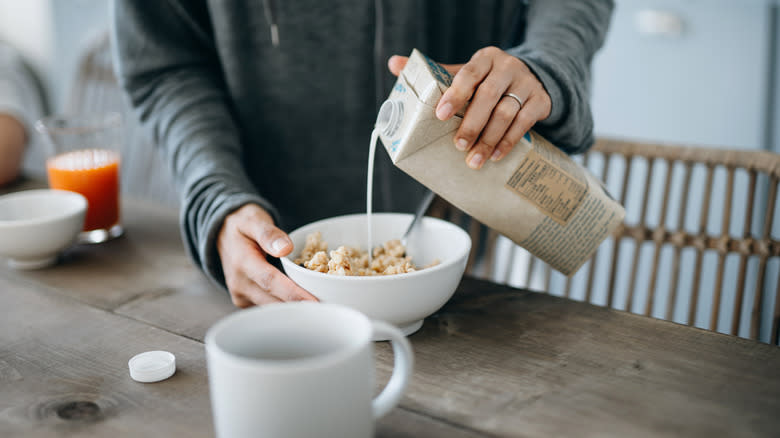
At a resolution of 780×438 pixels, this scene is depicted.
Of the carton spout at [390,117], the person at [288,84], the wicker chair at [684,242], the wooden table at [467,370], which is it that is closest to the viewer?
the wooden table at [467,370]

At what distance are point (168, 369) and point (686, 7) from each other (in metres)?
1.53

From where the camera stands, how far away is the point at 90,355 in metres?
0.69

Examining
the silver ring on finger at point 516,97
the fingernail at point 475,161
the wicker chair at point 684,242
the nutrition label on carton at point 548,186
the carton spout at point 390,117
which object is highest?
the silver ring on finger at point 516,97

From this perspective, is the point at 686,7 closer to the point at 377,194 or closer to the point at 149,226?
the point at 377,194

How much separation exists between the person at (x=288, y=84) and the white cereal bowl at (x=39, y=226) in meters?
0.17

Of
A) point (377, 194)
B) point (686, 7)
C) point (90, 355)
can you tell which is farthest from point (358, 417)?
point (686, 7)

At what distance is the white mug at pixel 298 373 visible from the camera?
16.5 inches

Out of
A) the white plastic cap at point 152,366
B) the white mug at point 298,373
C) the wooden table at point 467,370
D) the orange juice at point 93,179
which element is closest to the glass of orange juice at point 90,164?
the orange juice at point 93,179

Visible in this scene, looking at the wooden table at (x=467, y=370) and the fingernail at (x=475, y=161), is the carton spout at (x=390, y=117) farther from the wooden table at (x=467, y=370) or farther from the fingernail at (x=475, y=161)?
the wooden table at (x=467, y=370)

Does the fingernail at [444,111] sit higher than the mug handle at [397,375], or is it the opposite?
the fingernail at [444,111]

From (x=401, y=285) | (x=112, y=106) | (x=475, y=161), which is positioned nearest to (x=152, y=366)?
(x=401, y=285)

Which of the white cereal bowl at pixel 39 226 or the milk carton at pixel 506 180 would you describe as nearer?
the milk carton at pixel 506 180

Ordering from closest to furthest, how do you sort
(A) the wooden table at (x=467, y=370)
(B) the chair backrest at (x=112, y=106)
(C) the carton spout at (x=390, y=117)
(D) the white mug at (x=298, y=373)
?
(D) the white mug at (x=298, y=373), (A) the wooden table at (x=467, y=370), (C) the carton spout at (x=390, y=117), (B) the chair backrest at (x=112, y=106)

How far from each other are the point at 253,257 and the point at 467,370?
29 cm
